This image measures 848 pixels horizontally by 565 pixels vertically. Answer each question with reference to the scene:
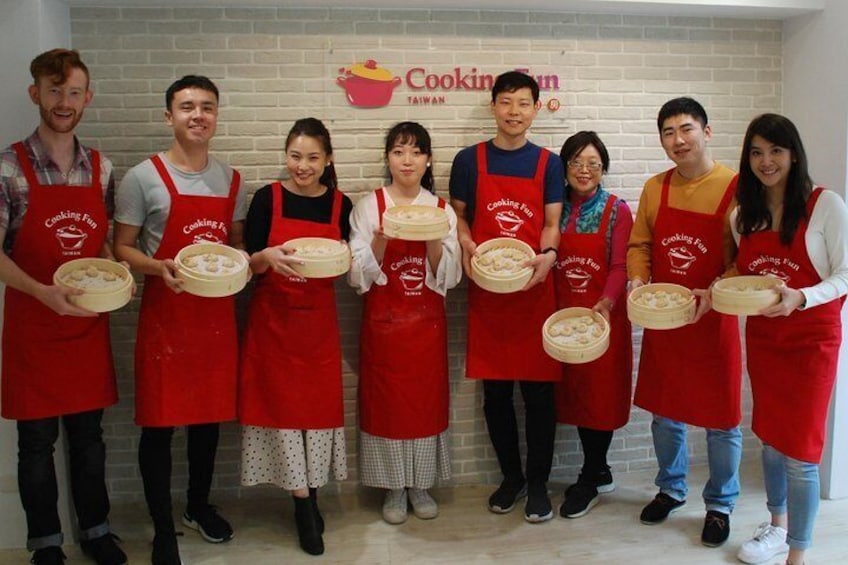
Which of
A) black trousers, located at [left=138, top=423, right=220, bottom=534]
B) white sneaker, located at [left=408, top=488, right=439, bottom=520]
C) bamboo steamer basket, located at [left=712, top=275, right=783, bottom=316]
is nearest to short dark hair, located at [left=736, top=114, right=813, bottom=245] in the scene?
bamboo steamer basket, located at [left=712, top=275, right=783, bottom=316]

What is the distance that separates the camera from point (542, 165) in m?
3.22

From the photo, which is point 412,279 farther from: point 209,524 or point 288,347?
point 209,524

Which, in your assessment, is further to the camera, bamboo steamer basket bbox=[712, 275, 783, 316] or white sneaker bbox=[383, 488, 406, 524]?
white sneaker bbox=[383, 488, 406, 524]

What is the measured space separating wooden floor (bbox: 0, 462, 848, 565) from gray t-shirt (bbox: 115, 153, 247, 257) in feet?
4.15

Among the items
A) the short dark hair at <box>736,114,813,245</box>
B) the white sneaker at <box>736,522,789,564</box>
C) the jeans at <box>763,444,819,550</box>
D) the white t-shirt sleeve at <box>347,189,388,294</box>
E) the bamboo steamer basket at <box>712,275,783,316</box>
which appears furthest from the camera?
the white t-shirt sleeve at <box>347,189,388,294</box>

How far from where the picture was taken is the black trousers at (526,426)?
3.33m

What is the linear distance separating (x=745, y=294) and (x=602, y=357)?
0.92 m

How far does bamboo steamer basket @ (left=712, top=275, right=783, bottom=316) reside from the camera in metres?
2.47

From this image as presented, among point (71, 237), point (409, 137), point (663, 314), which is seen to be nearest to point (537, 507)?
point (663, 314)

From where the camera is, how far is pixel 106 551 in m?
2.94

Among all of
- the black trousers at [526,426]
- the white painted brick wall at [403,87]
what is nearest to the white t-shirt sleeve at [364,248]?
the white painted brick wall at [403,87]

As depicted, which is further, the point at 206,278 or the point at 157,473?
the point at 157,473

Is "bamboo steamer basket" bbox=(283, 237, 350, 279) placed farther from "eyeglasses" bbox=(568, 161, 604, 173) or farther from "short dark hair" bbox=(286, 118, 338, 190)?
"eyeglasses" bbox=(568, 161, 604, 173)

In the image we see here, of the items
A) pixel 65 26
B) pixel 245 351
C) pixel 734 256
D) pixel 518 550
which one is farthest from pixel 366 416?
pixel 65 26
